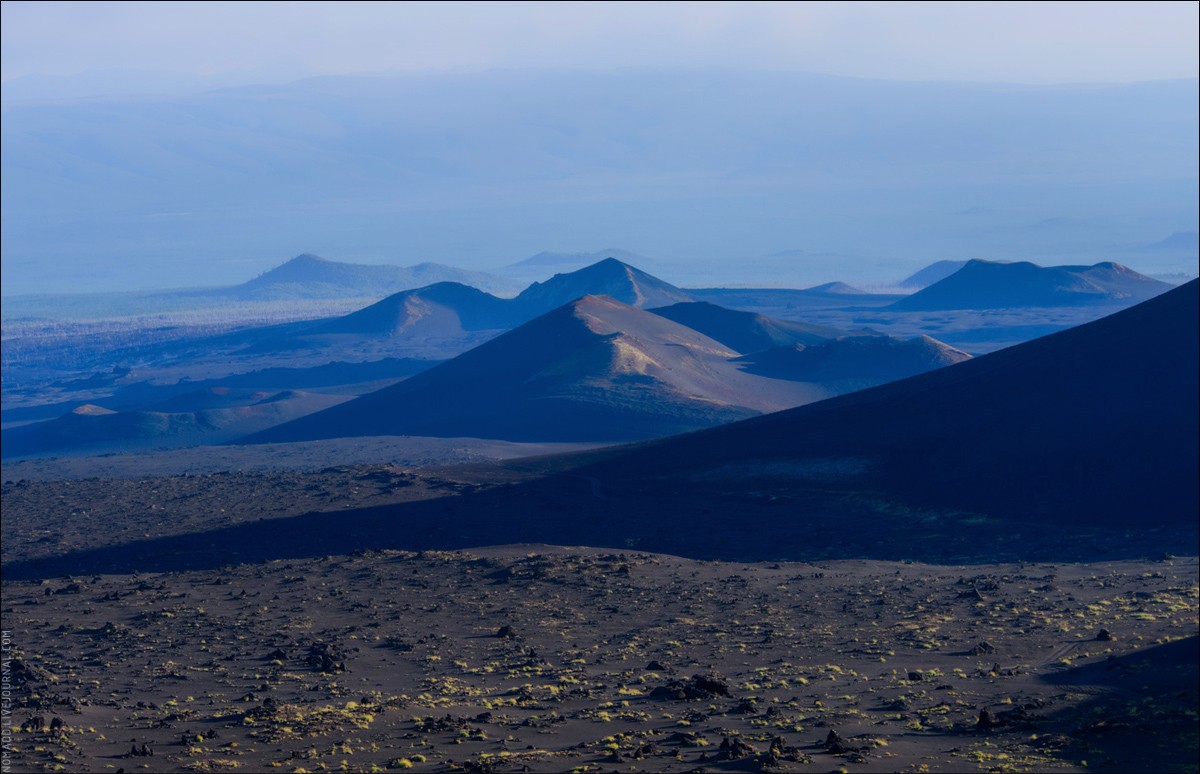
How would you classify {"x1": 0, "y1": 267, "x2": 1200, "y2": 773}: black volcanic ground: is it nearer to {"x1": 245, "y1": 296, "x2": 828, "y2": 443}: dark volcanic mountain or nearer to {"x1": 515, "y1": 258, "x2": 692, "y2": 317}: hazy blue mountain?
{"x1": 245, "y1": 296, "x2": 828, "y2": 443}: dark volcanic mountain

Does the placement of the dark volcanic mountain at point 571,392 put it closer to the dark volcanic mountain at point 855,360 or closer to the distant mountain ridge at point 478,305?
the dark volcanic mountain at point 855,360

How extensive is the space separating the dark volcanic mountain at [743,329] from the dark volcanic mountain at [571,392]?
1223cm

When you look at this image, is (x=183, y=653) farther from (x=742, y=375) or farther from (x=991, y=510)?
(x=742, y=375)

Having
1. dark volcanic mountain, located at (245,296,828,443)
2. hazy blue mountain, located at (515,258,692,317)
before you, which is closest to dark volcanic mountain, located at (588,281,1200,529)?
dark volcanic mountain, located at (245,296,828,443)

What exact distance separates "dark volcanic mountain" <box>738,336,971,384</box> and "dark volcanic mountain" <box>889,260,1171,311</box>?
6717 cm

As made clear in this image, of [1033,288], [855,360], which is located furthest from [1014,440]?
[1033,288]

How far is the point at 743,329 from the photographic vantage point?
132750 mm

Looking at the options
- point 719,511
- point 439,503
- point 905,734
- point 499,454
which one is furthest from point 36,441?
point 905,734

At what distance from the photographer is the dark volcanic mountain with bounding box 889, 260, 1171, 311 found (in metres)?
177

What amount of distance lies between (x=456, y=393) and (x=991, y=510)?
198ft

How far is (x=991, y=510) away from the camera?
158 ft

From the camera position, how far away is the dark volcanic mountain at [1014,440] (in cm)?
4803

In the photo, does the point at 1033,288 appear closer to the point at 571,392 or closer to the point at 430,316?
the point at 430,316

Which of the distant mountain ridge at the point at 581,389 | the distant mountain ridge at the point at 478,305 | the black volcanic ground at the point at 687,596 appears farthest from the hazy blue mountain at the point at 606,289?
the black volcanic ground at the point at 687,596
